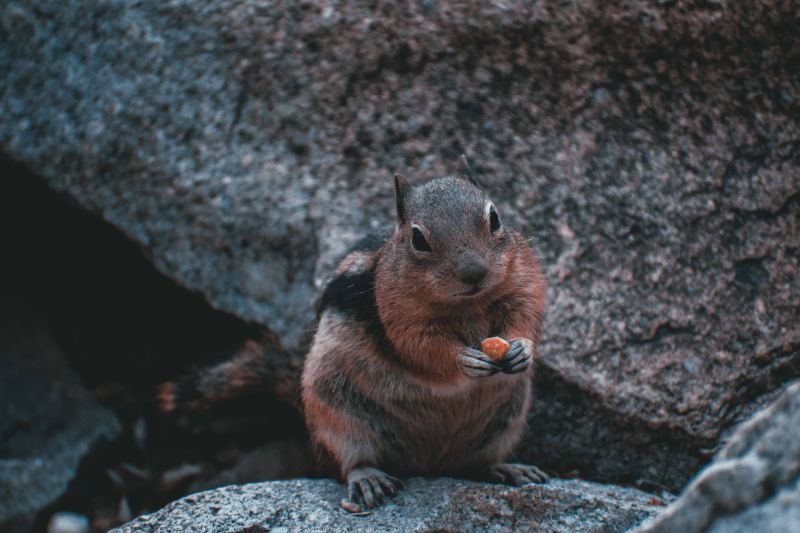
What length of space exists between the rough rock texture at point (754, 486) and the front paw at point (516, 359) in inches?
60.6

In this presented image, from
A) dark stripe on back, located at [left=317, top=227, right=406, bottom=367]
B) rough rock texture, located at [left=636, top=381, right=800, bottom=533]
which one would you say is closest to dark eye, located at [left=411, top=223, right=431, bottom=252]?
dark stripe on back, located at [left=317, top=227, right=406, bottom=367]

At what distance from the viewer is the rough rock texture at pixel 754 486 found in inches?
74.2

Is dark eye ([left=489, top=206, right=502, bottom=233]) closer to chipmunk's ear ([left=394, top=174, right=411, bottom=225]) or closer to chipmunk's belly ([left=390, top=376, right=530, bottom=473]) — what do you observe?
chipmunk's ear ([left=394, top=174, right=411, bottom=225])

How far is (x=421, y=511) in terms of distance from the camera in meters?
3.79

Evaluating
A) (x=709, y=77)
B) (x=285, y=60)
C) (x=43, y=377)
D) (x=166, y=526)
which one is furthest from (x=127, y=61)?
(x=709, y=77)

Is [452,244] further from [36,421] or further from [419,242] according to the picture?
[36,421]

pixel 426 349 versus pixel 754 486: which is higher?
pixel 754 486

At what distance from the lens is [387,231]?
181 inches

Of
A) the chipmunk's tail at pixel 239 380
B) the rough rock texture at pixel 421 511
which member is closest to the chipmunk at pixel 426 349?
the rough rock texture at pixel 421 511

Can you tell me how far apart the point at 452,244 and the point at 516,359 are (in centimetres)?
57

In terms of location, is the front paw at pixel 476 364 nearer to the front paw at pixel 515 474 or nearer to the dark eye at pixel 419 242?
the dark eye at pixel 419 242

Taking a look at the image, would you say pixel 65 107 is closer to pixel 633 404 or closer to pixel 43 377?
pixel 43 377

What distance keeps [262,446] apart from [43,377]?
5.13 feet

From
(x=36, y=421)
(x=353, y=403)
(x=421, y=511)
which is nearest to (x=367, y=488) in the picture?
(x=421, y=511)
